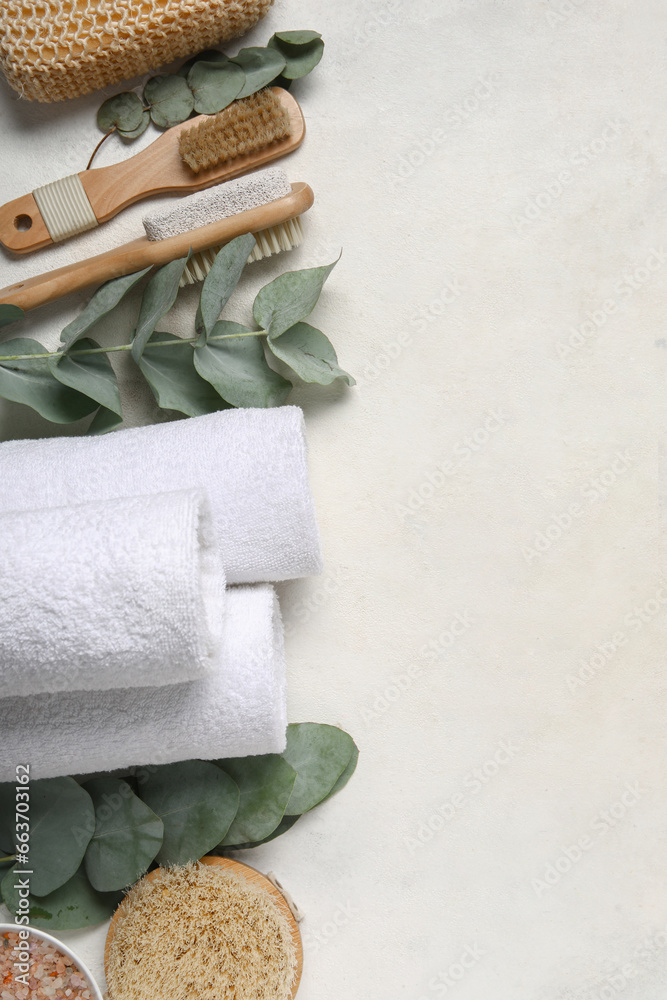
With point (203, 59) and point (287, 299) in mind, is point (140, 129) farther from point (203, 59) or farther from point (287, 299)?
point (287, 299)

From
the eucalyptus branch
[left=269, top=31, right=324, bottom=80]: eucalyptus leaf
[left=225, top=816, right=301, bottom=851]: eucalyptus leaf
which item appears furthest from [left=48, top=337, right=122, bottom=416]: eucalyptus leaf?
[left=225, top=816, right=301, bottom=851]: eucalyptus leaf

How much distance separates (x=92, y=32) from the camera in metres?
0.79

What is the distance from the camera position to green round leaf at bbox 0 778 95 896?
759 millimetres

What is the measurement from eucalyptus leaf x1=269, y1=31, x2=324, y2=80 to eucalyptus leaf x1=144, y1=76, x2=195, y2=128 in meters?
0.11

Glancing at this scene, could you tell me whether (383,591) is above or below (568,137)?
below

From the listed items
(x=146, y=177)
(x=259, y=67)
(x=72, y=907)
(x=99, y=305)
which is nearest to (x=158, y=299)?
(x=99, y=305)

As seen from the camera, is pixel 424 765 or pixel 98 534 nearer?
pixel 98 534

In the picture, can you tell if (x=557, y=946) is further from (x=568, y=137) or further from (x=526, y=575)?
(x=568, y=137)

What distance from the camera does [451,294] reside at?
2.82ft

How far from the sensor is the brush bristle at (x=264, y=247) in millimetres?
828

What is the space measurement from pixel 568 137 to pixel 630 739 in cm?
71

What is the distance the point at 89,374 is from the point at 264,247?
9.5 inches

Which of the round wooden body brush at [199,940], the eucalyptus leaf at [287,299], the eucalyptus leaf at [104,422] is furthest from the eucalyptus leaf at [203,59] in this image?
the round wooden body brush at [199,940]

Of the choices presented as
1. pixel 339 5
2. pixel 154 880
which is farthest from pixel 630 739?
pixel 339 5
